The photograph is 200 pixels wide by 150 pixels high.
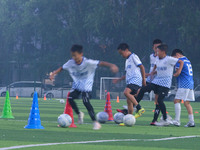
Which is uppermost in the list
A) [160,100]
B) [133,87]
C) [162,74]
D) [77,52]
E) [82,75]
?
[77,52]

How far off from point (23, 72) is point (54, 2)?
6967 millimetres

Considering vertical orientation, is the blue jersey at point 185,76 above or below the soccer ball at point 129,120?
above

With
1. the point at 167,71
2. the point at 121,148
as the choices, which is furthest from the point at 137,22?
the point at 121,148

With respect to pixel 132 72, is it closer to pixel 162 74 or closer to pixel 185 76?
pixel 162 74

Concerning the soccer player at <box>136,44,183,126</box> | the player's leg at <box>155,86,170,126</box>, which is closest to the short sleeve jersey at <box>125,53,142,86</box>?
the soccer player at <box>136,44,183,126</box>

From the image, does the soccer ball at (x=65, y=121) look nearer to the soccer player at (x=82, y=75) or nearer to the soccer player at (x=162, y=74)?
the soccer player at (x=82, y=75)

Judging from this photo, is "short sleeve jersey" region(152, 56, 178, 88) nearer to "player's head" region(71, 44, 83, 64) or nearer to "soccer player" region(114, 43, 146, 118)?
"soccer player" region(114, 43, 146, 118)

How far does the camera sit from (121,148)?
9.18 m

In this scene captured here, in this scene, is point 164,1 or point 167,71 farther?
point 164,1

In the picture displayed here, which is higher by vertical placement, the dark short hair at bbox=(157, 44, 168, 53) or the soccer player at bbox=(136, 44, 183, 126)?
the dark short hair at bbox=(157, 44, 168, 53)

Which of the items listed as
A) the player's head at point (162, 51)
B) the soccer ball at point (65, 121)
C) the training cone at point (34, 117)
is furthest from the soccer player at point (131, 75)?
the training cone at point (34, 117)

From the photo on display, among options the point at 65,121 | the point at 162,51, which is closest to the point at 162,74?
the point at 162,51

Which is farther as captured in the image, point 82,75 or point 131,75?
point 131,75

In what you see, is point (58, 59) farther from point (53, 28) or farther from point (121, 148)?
point (121, 148)
